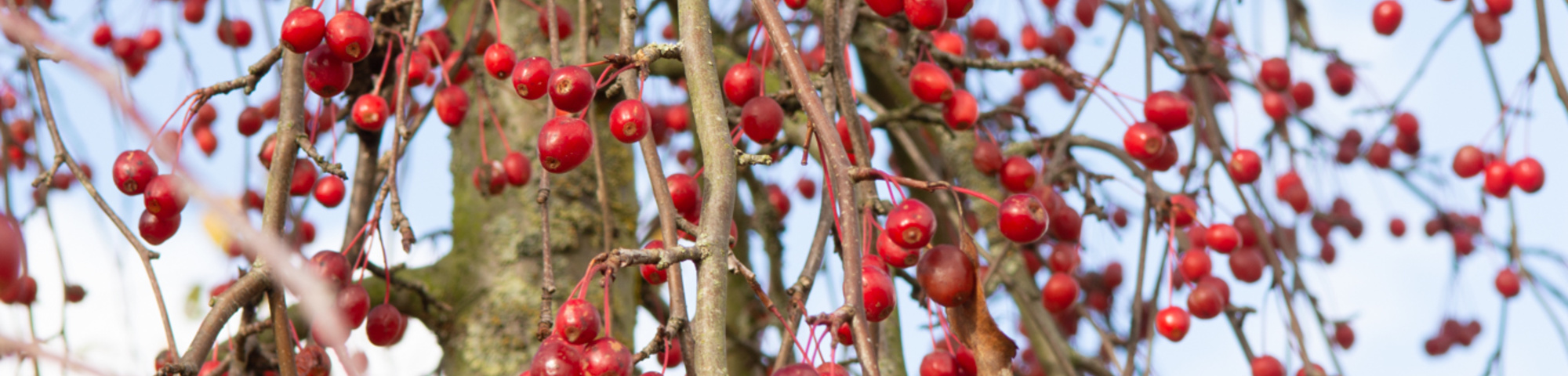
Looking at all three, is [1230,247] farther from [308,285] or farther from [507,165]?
[308,285]

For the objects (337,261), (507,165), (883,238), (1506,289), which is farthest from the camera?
(1506,289)

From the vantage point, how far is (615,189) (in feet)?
7.98

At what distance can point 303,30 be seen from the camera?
4.20 feet

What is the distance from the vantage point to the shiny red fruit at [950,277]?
3.37ft

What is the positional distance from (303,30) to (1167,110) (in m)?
1.37

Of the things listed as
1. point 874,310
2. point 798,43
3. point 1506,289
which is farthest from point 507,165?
point 1506,289

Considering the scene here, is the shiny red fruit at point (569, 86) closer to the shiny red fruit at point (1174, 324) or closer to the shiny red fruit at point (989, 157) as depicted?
the shiny red fruit at point (989, 157)

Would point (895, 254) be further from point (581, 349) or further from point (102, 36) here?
point (102, 36)

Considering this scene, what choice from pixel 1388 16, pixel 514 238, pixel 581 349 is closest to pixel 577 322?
pixel 581 349

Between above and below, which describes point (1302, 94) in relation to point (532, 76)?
above

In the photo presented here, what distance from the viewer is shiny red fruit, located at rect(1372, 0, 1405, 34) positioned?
3137 millimetres

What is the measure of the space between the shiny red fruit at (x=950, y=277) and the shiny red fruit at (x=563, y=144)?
37 cm

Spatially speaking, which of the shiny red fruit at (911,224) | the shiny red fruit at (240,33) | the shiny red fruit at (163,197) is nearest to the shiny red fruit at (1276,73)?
the shiny red fruit at (911,224)

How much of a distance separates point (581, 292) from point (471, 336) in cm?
125
